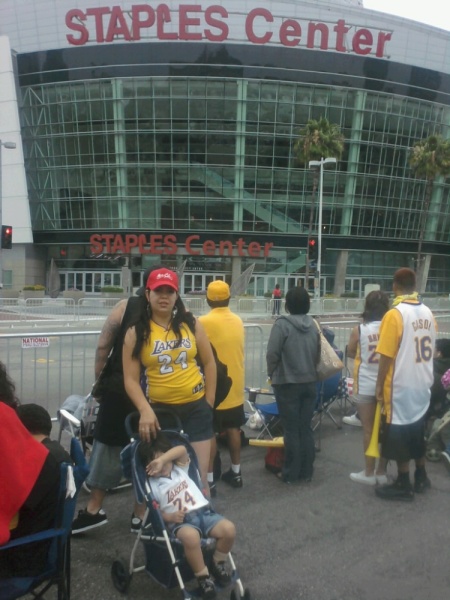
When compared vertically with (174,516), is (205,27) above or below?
above

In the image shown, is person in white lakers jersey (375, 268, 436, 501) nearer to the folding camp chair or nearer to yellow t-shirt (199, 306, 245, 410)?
yellow t-shirt (199, 306, 245, 410)

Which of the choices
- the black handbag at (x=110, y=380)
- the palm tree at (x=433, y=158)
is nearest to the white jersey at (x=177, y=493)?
the black handbag at (x=110, y=380)

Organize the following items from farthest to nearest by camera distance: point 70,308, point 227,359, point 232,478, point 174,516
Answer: point 70,308 → point 227,359 → point 232,478 → point 174,516

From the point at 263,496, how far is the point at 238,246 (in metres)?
41.7

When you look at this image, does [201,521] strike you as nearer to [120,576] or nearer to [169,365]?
[120,576]

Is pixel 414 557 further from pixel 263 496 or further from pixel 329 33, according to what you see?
pixel 329 33

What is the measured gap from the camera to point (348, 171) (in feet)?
156

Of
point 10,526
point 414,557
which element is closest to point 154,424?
point 10,526

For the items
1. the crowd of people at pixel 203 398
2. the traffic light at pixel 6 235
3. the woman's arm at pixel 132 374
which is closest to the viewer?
Result: the crowd of people at pixel 203 398

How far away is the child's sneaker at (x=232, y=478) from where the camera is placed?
16.2 feet

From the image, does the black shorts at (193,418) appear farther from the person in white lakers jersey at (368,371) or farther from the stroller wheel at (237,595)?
the person in white lakers jersey at (368,371)

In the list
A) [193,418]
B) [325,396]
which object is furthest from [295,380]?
[325,396]

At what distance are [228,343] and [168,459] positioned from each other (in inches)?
73.5

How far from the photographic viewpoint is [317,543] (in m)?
3.94
